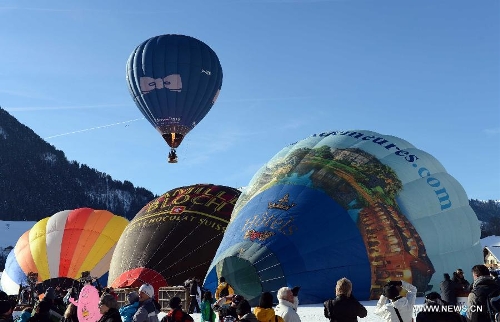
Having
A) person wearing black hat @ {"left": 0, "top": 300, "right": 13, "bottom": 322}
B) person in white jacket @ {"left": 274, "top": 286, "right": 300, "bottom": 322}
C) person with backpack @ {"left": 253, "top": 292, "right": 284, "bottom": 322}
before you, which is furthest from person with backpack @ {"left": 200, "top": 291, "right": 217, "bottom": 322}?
person wearing black hat @ {"left": 0, "top": 300, "right": 13, "bottom": 322}

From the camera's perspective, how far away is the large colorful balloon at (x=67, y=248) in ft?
80.8

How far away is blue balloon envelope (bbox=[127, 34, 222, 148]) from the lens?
1059 inches

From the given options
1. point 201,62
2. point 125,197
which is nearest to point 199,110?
point 201,62

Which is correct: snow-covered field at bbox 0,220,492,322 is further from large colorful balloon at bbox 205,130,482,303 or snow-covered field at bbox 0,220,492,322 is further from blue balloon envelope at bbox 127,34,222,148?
→ blue balloon envelope at bbox 127,34,222,148

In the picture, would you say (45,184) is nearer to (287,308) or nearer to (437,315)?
(287,308)

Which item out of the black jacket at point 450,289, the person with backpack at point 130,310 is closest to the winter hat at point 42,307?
the person with backpack at point 130,310

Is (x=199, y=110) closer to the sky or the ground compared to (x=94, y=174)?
closer to the ground

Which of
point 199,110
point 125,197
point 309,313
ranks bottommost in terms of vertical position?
point 309,313

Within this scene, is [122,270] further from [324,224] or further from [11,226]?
[11,226]

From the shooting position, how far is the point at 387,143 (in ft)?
53.4

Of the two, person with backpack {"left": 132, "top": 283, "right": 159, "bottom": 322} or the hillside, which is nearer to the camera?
person with backpack {"left": 132, "top": 283, "right": 159, "bottom": 322}

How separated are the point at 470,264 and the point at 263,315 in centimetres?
1091

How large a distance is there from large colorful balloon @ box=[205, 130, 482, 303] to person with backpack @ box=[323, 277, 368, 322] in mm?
8117

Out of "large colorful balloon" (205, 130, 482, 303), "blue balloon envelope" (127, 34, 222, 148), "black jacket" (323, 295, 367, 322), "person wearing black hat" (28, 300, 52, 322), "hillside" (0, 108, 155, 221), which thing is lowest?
"black jacket" (323, 295, 367, 322)
